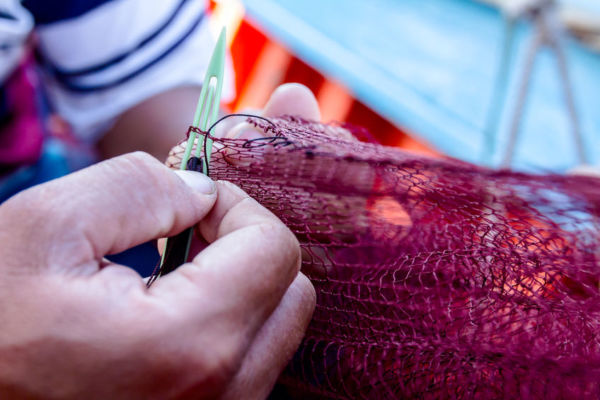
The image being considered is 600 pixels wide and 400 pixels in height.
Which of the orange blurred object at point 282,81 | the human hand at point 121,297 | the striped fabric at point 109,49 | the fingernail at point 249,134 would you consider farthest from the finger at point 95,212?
the orange blurred object at point 282,81

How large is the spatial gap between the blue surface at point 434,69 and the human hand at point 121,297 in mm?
896

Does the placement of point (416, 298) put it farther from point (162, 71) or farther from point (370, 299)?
point (162, 71)

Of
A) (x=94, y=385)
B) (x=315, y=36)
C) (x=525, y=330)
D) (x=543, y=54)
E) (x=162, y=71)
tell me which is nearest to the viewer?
(x=94, y=385)

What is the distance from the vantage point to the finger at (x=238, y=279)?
9.1 inches

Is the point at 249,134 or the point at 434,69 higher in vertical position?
the point at 434,69

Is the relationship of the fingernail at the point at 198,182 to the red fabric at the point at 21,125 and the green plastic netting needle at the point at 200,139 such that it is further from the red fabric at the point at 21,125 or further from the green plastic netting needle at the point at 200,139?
the red fabric at the point at 21,125

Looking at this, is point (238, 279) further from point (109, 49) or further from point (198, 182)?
point (109, 49)

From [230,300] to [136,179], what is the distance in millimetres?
83

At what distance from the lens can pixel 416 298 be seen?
345 mm

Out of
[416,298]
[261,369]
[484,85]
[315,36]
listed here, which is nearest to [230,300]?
[261,369]

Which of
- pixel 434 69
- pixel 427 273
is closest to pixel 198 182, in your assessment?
pixel 427 273

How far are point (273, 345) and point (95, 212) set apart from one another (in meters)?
0.13

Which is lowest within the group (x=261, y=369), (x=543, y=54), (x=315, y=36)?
(x=261, y=369)

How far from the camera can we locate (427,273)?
0.34m
